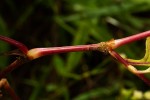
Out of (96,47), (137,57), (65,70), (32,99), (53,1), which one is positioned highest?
(53,1)

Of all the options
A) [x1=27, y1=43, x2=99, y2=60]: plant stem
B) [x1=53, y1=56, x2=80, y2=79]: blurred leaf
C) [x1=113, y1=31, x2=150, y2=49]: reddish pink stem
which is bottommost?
[x1=27, y1=43, x2=99, y2=60]: plant stem

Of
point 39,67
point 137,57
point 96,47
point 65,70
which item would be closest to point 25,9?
point 39,67

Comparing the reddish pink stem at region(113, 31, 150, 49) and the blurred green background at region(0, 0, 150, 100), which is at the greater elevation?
the blurred green background at region(0, 0, 150, 100)

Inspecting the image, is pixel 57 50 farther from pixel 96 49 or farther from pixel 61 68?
pixel 61 68

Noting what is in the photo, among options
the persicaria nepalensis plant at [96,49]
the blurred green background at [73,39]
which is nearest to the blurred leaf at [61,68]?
the blurred green background at [73,39]

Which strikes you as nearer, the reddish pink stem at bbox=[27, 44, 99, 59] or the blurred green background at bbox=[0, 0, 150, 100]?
the reddish pink stem at bbox=[27, 44, 99, 59]

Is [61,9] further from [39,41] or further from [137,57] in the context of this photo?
[137,57]

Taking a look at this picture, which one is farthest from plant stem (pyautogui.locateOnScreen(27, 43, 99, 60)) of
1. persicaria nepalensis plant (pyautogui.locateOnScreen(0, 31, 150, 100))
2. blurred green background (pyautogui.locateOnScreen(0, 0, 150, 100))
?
blurred green background (pyautogui.locateOnScreen(0, 0, 150, 100))

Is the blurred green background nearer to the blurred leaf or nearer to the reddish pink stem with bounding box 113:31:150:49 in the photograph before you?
the blurred leaf

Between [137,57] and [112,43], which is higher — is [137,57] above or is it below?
above

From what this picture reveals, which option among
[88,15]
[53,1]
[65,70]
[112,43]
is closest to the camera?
[112,43]
